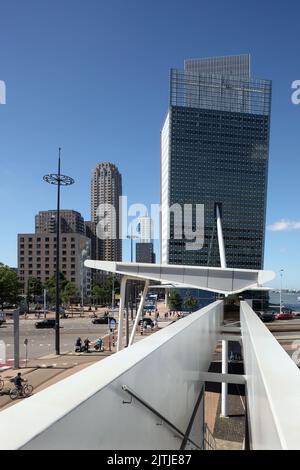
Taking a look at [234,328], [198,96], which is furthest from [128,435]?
[198,96]

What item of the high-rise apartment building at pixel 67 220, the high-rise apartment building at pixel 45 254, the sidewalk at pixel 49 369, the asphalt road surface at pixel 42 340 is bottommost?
the asphalt road surface at pixel 42 340

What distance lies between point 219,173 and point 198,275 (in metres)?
92.5

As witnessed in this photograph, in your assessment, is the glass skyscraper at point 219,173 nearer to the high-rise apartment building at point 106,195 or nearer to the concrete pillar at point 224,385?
the high-rise apartment building at point 106,195

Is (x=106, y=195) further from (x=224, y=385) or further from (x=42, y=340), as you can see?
(x=224, y=385)

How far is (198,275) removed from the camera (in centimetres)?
2417

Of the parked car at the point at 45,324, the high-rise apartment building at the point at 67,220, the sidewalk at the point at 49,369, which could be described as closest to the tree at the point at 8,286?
the parked car at the point at 45,324

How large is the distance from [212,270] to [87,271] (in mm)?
130199

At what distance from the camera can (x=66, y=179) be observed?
32125mm

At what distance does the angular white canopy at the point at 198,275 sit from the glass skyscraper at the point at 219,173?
285 feet

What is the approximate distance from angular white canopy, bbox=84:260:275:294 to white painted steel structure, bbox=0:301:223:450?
18.5 meters

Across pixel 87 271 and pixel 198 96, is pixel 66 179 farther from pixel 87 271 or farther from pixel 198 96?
pixel 87 271

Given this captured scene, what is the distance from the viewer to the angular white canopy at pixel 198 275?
936 inches

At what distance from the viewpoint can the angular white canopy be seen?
2377cm

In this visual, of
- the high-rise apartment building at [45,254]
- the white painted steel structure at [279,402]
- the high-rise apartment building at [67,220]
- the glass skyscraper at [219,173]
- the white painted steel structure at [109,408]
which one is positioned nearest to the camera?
the white painted steel structure at [109,408]
